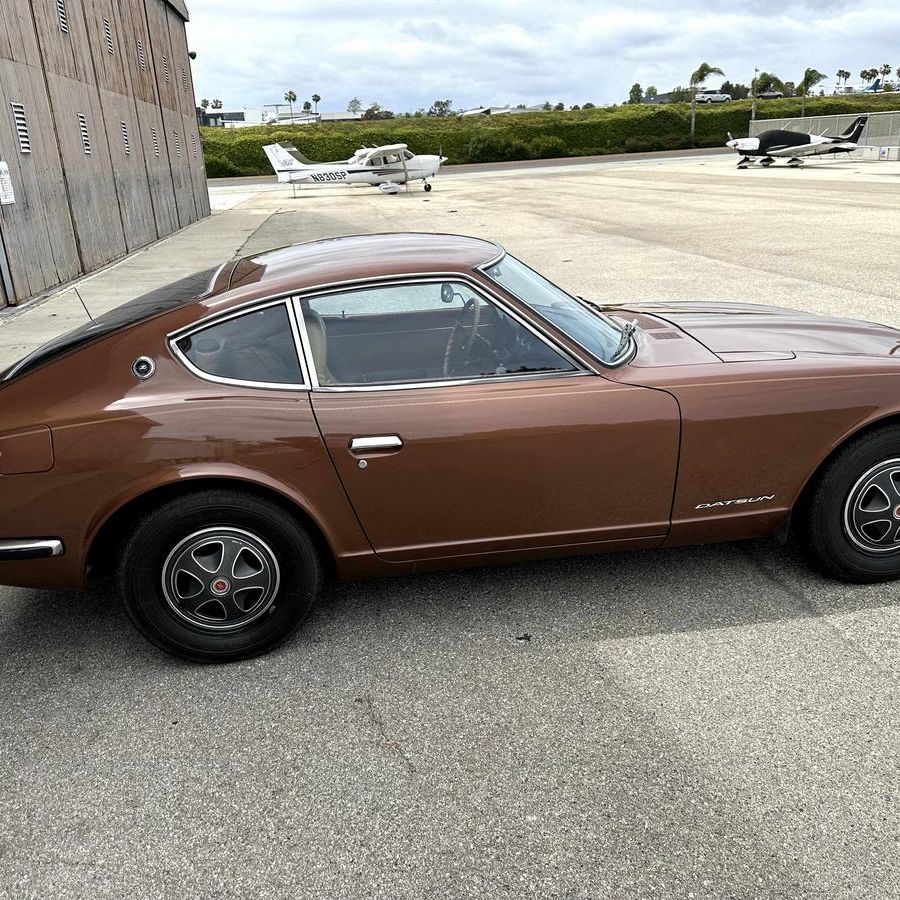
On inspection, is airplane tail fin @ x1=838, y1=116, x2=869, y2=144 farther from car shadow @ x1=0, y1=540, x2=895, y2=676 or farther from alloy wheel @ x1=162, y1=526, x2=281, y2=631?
alloy wheel @ x1=162, y1=526, x2=281, y2=631

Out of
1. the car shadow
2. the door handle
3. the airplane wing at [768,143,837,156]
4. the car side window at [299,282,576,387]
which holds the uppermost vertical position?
the car side window at [299,282,576,387]

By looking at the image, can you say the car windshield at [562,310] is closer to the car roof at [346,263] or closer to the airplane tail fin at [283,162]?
the car roof at [346,263]

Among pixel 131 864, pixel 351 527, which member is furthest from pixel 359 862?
pixel 351 527

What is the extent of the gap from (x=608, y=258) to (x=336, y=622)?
11140 millimetres

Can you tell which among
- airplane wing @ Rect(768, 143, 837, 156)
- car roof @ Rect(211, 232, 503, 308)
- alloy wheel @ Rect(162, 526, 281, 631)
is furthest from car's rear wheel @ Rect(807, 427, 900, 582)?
airplane wing @ Rect(768, 143, 837, 156)

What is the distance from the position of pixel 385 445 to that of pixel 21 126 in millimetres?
10868

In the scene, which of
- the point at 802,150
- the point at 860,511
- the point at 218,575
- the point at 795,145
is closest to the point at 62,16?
the point at 218,575

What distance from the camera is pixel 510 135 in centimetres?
6438

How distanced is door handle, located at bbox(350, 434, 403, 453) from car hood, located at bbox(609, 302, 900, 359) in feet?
4.56

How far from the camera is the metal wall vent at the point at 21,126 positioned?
434 inches

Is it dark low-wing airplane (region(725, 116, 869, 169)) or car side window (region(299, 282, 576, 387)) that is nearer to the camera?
car side window (region(299, 282, 576, 387))

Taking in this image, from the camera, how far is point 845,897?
202 cm

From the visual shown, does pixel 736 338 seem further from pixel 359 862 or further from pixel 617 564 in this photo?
pixel 359 862

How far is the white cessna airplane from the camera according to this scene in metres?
37.4
